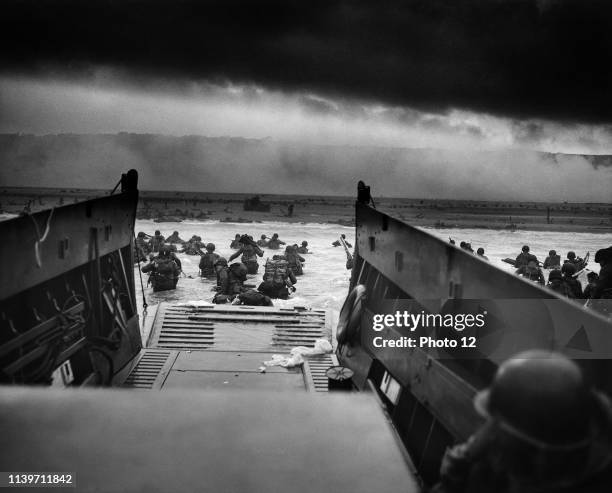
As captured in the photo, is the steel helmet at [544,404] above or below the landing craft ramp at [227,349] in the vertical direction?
above

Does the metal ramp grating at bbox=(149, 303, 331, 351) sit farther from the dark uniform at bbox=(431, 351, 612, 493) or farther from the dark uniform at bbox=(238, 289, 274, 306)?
the dark uniform at bbox=(431, 351, 612, 493)

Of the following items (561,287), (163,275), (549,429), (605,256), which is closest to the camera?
(549,429)

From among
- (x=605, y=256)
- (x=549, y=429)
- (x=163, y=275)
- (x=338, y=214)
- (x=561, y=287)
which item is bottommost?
(x=338, y=214)

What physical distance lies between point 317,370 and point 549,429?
3922 millimetres

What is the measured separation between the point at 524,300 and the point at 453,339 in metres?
0.80

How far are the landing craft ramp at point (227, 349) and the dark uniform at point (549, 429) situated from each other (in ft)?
10.6

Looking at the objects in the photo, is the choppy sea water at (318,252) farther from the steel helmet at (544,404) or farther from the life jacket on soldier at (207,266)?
the steel helmet at (544,404)

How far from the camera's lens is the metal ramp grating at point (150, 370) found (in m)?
4.80

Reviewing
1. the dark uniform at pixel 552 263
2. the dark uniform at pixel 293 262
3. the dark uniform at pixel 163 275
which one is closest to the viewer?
the dark uniform at pixel 163 275

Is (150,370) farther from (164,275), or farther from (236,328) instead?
(164,275)

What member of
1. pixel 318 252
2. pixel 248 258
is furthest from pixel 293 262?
pixel 318 252

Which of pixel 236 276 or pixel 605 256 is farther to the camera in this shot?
pixel 236 276

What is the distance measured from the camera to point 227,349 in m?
5.89

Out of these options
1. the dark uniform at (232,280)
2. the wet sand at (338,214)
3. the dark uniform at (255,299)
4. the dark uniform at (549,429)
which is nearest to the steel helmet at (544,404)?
the dark uniform at (549,429)
